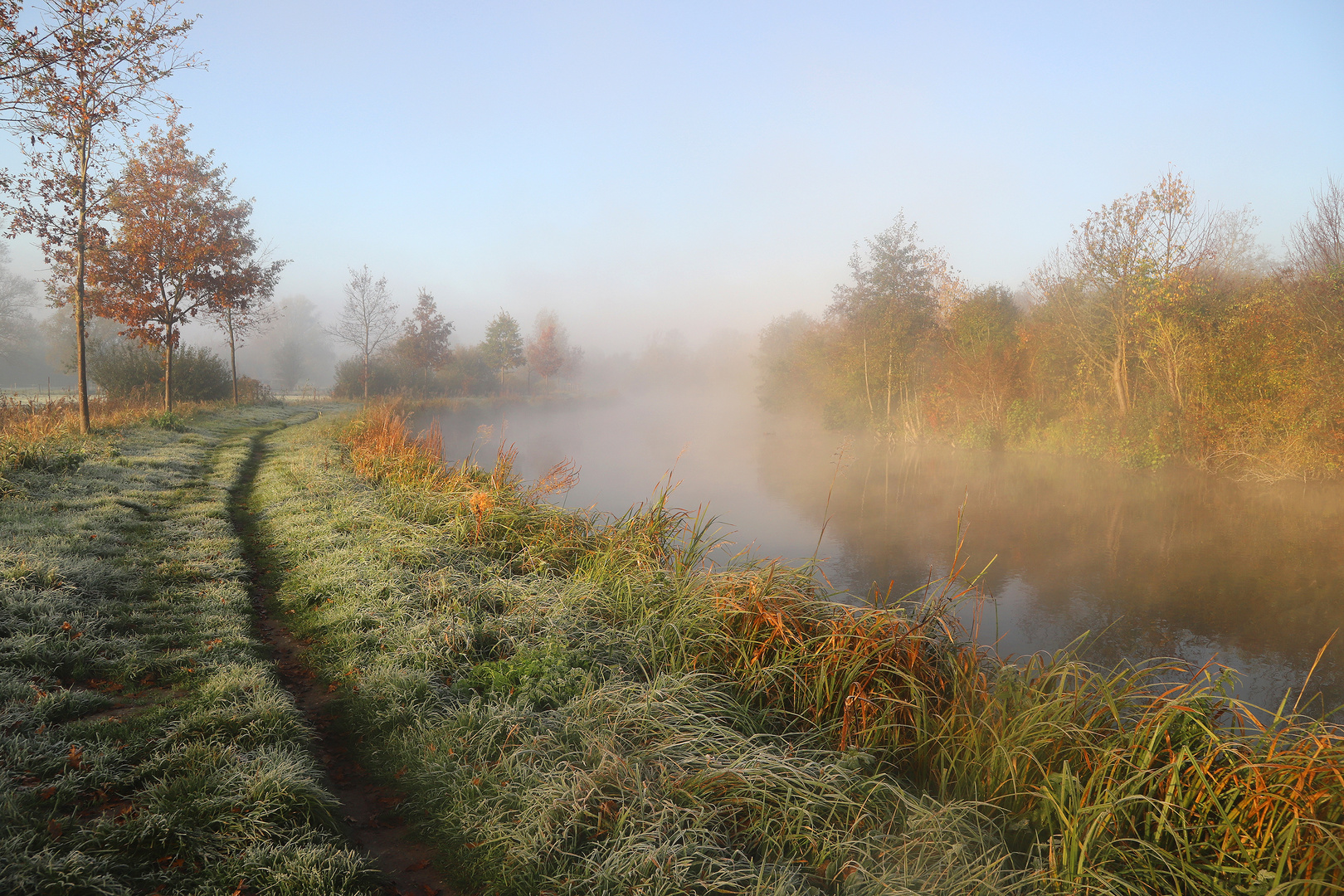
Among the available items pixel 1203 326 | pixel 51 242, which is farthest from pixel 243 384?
pixel 1203 326

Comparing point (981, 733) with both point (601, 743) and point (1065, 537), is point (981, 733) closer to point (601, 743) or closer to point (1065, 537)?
point (601, 743)

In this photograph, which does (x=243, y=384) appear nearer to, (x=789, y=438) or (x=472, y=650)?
(x=789, y=438)

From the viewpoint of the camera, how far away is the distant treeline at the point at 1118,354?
14.7 metres

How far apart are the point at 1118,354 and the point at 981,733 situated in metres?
21.0

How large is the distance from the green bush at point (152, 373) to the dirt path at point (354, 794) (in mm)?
18689

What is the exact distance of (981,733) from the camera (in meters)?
3.53

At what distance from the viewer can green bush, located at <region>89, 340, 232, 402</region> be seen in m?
19.7

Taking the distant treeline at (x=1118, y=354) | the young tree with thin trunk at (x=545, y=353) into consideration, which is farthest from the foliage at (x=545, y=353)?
the distant treeline at (x=1118, y=354)

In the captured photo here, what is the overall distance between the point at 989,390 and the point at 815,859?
82.7 feet

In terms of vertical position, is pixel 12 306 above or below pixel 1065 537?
above

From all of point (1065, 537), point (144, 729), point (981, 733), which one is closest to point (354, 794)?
point (144, 729)

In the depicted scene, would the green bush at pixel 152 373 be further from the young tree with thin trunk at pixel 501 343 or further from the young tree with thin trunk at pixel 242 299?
the young tree with thin trunk at pixel 501 343

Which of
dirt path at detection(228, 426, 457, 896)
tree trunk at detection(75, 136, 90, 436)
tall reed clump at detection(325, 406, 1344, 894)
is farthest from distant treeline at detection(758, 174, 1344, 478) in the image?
tree trunk at detection(75, 136, 90, 436)

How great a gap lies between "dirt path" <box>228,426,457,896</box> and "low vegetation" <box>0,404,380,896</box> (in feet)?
0.51
